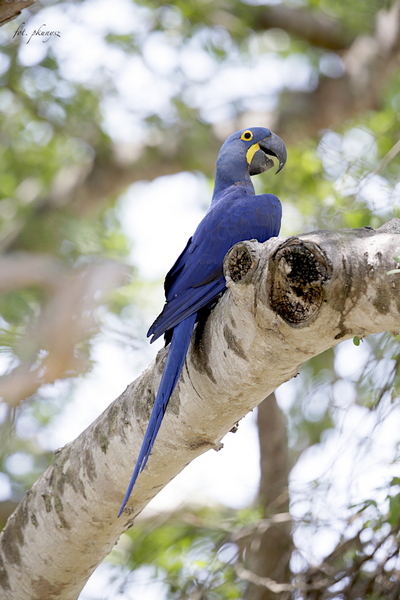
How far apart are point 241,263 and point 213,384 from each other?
44cm

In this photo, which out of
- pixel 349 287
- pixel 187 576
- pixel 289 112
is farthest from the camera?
pixel 289 112

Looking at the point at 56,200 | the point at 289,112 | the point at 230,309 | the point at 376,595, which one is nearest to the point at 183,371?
the point at 230,309

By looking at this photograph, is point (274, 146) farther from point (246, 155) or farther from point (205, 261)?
point (205, 261)

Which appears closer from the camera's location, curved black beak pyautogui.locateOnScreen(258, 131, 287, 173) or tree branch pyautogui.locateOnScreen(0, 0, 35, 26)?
tree branch pyautogui.locateOnScreen(0, 0, 35, 26)

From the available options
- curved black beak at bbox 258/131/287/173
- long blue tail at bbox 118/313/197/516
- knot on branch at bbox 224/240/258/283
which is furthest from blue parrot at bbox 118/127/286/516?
knot on branch at bbox 224/240/258/283

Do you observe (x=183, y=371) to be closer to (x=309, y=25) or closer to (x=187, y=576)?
(x=187, y=576)

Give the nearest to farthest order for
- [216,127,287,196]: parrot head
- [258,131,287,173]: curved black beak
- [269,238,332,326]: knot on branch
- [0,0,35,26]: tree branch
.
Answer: [269,238,332,326]: knot on branch → [0,0,35,26]: tree branch → [216,127,287,196]: parrot head → [258,131,287,173]: curved black beak

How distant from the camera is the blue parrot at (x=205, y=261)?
6.59ft

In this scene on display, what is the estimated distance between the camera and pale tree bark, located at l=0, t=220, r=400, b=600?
5.18 feet

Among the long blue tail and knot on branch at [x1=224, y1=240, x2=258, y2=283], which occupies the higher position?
knot on branch at [x1=224, y1=240, x2=258, y2=283]

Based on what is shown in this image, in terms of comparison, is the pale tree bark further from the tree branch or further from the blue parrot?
the tree branch

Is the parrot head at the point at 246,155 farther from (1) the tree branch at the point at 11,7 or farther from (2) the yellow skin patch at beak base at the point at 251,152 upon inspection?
(1) the tree branch at the point at 11,7

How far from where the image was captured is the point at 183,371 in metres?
2.06

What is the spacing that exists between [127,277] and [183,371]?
41cm
